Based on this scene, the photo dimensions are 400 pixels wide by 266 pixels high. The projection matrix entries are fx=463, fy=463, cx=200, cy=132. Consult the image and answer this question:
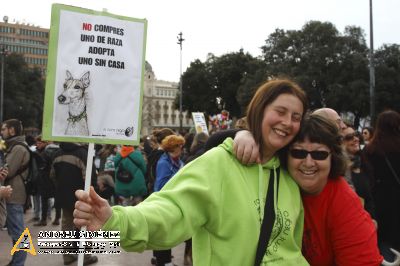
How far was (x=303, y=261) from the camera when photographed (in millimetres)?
2139

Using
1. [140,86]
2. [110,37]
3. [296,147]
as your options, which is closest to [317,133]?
[296,147]

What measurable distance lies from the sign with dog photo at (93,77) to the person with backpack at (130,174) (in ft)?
18.3

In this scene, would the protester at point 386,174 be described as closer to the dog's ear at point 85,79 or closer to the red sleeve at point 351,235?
the red sleeve at point 351,235

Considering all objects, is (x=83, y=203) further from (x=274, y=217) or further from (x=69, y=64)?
(x=69, y=64)

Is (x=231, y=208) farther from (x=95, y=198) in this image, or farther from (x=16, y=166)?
(x=16, y=166)

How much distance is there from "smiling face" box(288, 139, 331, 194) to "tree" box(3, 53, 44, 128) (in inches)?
2037

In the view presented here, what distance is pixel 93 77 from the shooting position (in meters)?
2.75

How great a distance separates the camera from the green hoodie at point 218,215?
1.93 meters

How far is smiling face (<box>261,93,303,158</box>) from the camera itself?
217cm

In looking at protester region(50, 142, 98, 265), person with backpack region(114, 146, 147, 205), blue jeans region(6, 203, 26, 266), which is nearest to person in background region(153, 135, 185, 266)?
protester region(50, 142, 98, 265)

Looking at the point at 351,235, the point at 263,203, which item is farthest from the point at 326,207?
the point at 263,203

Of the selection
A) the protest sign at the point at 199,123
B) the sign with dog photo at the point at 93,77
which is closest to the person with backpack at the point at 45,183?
the protest sign at the point at 199,123

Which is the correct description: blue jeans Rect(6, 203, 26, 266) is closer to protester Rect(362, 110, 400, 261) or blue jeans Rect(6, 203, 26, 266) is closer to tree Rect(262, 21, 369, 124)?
protester Rect(362, 110, 400, 261)

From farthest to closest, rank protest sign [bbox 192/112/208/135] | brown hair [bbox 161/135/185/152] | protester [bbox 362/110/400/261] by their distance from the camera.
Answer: protest sign [bbox 192/112/208/135] → brown hair [bbox 161/135/185/152] → protester [bbox 362/110/400/261]
